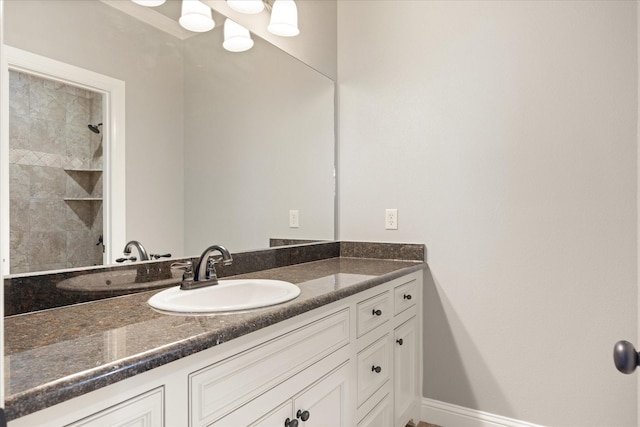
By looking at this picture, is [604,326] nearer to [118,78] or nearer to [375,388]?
[375,388]

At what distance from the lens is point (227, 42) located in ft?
5.91

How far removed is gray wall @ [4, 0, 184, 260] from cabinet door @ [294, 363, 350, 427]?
28.1 inches

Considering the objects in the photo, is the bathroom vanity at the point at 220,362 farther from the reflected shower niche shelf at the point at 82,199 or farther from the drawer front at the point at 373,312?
the reflected shower niche shelf at the point at 82,199

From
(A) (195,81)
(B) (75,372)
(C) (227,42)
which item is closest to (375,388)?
(B) (75,372)

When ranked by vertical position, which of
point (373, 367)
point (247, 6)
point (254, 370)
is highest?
point (247, 6)

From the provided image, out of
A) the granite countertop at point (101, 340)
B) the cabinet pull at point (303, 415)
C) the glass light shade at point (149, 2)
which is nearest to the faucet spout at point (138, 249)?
the granite countertop at point (101, 340)

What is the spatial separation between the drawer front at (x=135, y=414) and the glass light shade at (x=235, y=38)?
1.47 m

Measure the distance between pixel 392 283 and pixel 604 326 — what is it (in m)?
0.92

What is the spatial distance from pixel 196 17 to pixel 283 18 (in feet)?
1.81

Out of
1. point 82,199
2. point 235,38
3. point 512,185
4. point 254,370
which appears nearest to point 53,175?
point 82,199

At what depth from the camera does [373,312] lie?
5.41 feet

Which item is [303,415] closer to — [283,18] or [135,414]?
[135,414]

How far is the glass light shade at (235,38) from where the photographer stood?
5.89ft

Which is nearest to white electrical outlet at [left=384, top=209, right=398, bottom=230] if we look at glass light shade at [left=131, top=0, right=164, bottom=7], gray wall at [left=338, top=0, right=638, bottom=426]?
gray wall at [left=338, top=0, right=638, bottom=426]
